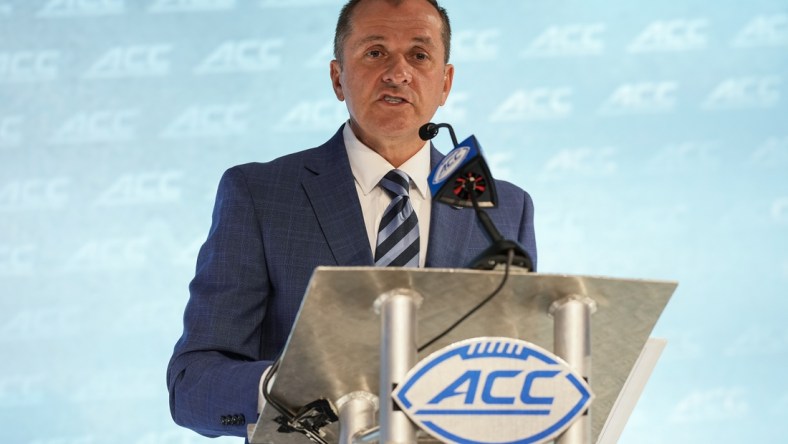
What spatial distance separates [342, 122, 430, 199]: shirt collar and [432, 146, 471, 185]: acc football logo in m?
0.80

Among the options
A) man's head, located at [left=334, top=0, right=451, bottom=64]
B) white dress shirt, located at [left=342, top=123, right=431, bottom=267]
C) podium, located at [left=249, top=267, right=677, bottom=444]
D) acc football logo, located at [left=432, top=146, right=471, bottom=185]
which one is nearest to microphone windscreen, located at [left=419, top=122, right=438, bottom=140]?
acc football logo, located at [left=432, top=146, right=471, bottom=185]

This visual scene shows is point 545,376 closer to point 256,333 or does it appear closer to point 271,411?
point 271,411

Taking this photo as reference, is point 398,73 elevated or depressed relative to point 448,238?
elevated

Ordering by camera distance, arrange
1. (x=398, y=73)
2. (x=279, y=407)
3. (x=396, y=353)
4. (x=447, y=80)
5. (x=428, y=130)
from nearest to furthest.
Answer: (x=396, y=353)
(x=279, y=407)
(x=428, y=130)
(x=398, y=73)
(x=447, y=80)

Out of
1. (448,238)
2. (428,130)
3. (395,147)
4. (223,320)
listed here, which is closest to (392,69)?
(395,147)

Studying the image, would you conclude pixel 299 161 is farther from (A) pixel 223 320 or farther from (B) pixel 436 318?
(B) pixel 436 318

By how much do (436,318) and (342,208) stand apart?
926mm

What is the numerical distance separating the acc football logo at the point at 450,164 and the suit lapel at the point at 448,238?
0.70 meters

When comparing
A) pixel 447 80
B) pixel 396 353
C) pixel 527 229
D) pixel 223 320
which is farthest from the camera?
pixel 447 80

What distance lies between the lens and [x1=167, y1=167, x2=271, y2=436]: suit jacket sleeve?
71.8 inches

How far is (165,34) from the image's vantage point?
4.67 metres

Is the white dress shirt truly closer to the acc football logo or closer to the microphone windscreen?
the microphone windscreen

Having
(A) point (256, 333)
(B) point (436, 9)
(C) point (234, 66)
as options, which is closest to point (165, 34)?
(C) point (234, 66)

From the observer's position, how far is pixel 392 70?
94.6 inches
